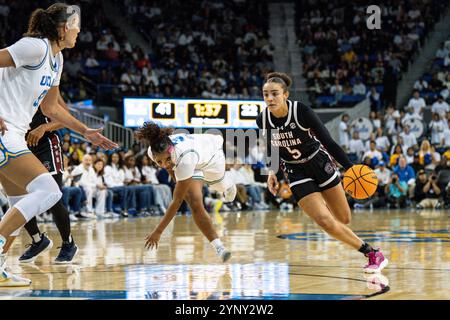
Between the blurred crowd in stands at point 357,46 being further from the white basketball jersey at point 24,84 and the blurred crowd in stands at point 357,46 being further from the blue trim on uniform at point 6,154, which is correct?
the blue trim on uniform at point 6,154

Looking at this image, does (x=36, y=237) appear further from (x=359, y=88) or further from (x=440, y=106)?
(x=359, y=88)

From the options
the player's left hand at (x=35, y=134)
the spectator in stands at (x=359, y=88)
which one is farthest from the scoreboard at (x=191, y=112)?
the player's left hand at (x=35, y=134)

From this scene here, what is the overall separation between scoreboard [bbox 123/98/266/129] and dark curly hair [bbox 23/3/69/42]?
13307 mm

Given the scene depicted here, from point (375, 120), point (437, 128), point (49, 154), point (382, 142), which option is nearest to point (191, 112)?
point (382, 142)

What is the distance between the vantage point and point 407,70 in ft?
85.9

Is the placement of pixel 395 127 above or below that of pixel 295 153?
above

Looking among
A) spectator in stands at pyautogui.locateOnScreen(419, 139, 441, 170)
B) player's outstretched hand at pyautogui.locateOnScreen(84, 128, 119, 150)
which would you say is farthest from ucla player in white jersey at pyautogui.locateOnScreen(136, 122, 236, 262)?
spectator in stands at pyautogui.locateOnScreen(419, 139, 441, 170)

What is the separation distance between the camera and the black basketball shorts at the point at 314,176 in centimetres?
692

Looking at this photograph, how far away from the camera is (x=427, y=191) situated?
63.0 feet

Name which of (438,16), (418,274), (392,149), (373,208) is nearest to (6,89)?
(418,274)

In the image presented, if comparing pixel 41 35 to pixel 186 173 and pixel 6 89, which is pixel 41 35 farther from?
pixel 186 173

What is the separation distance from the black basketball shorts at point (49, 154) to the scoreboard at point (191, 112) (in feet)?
37.4

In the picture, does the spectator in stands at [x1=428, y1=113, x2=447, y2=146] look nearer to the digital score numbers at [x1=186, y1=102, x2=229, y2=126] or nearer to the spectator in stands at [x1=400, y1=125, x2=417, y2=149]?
the spectator in stands at [x1=400, y1=125, x2=417, y2=149]

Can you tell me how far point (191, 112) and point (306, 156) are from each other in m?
13.1
